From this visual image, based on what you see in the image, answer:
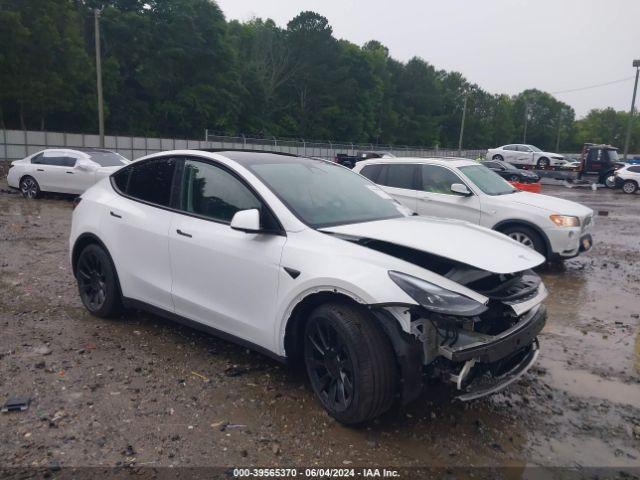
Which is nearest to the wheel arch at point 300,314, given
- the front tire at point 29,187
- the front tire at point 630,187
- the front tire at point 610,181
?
the front tire at point 29,187

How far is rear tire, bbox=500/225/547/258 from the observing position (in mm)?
7871

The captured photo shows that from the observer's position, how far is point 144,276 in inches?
180

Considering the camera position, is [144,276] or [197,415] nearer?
[197,415]

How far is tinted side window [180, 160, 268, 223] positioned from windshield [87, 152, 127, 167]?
11.1m

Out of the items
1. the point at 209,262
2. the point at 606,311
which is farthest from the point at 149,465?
the point at 606,311

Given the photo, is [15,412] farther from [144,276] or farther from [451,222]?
[451,222]

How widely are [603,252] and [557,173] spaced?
19.6 meters

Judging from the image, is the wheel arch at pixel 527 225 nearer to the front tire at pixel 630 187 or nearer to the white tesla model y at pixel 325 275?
the white tesla model y at pixel 325 275

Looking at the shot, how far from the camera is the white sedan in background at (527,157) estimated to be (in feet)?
113

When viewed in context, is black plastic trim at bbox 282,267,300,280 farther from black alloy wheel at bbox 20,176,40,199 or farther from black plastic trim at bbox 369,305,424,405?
black alloy wheel at bbox 20,176,40,199

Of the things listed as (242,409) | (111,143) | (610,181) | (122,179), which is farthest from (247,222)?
(111,143)

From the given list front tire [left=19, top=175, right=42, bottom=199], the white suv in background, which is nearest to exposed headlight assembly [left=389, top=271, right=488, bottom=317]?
the white suv in background


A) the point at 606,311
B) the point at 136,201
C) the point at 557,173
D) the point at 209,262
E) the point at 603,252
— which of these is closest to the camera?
the point at 209,262

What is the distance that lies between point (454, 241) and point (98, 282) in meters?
3.45
